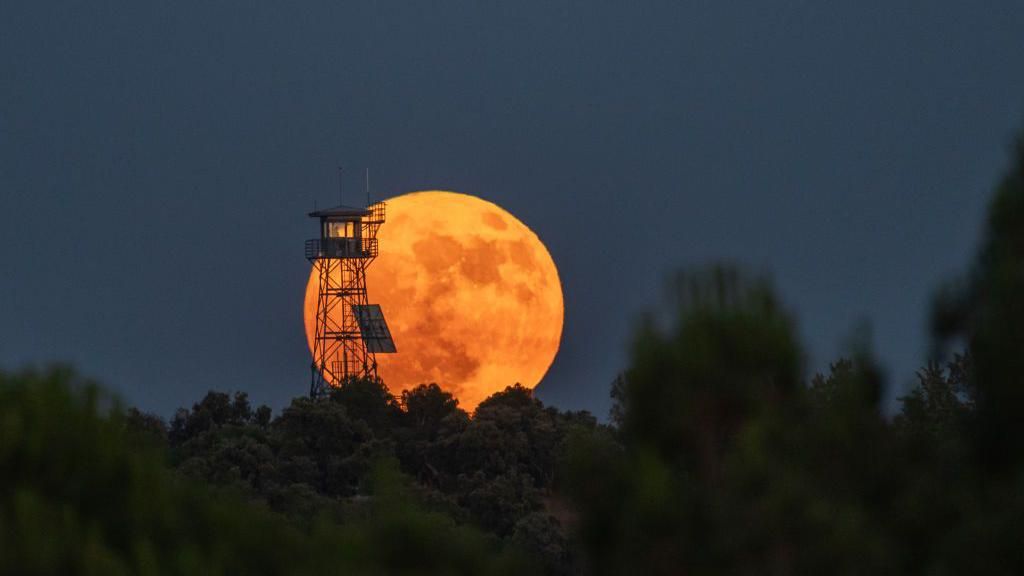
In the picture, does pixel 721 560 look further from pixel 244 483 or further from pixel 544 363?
pixel 544 363

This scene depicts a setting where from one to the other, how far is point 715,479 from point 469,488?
185ft

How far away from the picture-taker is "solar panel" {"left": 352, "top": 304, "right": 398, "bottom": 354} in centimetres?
8762

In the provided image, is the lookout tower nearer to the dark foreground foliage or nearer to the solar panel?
the solar panel

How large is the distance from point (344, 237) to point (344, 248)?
0.57 metres

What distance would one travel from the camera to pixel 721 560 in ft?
57.4

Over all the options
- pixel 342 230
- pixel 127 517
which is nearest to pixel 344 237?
pixel 342 230

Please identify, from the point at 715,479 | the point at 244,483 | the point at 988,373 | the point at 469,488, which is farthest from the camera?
the point at 469,488

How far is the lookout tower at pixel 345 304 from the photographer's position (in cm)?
8781

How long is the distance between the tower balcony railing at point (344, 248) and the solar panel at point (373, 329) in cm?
223

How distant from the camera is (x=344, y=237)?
88312 millimetres

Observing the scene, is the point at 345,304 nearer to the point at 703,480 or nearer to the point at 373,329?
the point at 373,329

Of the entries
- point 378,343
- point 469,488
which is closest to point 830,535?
point 469,488

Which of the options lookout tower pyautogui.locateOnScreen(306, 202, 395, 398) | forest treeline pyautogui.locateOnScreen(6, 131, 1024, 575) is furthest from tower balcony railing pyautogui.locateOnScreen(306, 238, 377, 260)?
forest treeline pyautogui.locateOnScreen(6, 131, 1024, 575)

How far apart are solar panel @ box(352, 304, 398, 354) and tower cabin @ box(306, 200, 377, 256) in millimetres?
2368
